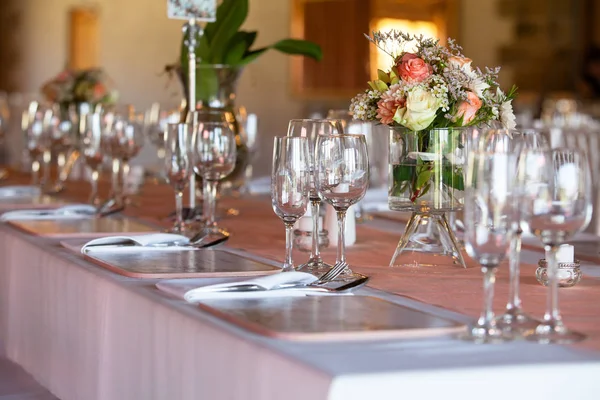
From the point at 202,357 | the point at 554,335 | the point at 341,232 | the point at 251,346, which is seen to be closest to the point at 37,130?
the point at 341,232

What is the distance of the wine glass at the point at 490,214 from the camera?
4.24ft

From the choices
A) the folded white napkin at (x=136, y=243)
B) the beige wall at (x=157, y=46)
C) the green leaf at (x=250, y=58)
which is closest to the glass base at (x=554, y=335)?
the folded white napkin at (x=136, y=243)

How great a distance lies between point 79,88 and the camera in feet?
14.3

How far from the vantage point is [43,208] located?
2.90 metres

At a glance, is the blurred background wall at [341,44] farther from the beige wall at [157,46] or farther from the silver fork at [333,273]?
the silver fork at [333,273]

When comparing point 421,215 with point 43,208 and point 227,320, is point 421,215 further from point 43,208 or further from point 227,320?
point 43,208

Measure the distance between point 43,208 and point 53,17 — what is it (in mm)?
12121

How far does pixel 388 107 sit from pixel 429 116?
0.09 m

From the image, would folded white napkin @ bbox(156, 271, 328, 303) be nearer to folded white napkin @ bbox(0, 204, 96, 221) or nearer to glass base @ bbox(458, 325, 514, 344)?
glass base @ bbox(458, 325, 514, 344)

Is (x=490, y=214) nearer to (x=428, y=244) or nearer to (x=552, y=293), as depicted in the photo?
(x=552, y=293)

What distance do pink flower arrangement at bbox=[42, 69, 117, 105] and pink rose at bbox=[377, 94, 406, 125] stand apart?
254cm

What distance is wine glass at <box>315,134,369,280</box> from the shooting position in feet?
5.69

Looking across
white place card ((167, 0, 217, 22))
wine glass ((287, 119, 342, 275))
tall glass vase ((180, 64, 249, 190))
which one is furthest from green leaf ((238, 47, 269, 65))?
wine glass ((287, 119, 342, 275))

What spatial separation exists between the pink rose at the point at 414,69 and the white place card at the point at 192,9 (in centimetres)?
109
